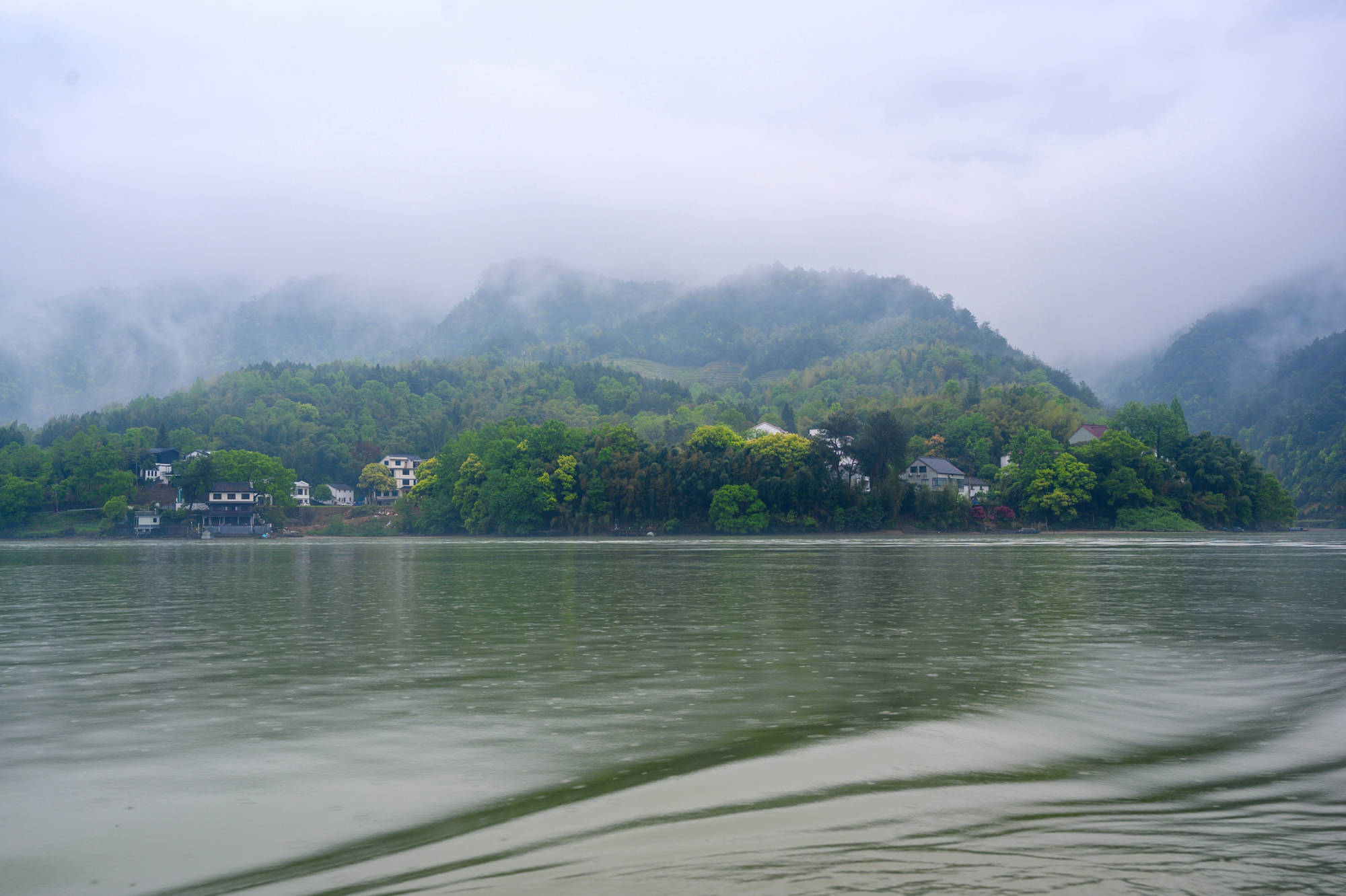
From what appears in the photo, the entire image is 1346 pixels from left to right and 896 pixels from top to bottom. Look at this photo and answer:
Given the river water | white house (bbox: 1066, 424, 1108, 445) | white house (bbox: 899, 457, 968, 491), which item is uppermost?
white house (bbox: 1066, 424, 1108, 445)

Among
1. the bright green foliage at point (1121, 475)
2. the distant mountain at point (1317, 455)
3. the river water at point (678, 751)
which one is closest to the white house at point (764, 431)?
the bright green foliage at point (1121, 475)

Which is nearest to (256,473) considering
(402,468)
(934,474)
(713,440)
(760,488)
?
(402,468)

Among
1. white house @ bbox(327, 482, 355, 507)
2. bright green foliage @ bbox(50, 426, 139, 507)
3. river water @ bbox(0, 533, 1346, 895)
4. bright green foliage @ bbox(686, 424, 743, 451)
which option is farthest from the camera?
white house @ bbox(327, 482, 355, 507)

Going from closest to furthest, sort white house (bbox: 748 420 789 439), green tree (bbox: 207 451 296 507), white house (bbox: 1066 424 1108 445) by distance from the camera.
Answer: green tree (bbox: 207 451 296 507)
white house (bbox: 1066 424 1108 445)
white house (bbox: 748 420 789 439)

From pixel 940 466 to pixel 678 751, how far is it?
12235cm

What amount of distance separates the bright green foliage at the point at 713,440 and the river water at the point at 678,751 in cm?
8454

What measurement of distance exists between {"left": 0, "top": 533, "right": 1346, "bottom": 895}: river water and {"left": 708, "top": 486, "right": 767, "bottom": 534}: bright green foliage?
250ft

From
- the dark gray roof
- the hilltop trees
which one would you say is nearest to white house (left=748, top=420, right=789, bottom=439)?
the dark gray roof

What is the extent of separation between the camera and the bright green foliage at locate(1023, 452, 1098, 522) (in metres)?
102

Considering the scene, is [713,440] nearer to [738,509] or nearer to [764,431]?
[738,509]

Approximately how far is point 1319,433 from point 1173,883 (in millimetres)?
214904

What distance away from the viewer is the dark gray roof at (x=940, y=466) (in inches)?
4904

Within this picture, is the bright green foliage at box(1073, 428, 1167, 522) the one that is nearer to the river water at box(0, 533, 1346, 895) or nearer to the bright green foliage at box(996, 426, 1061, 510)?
the bright green foliage at box(996, 426, 1061, 510)

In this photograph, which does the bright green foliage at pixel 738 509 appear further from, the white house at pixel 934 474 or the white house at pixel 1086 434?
the white house at pixel 1086 434
